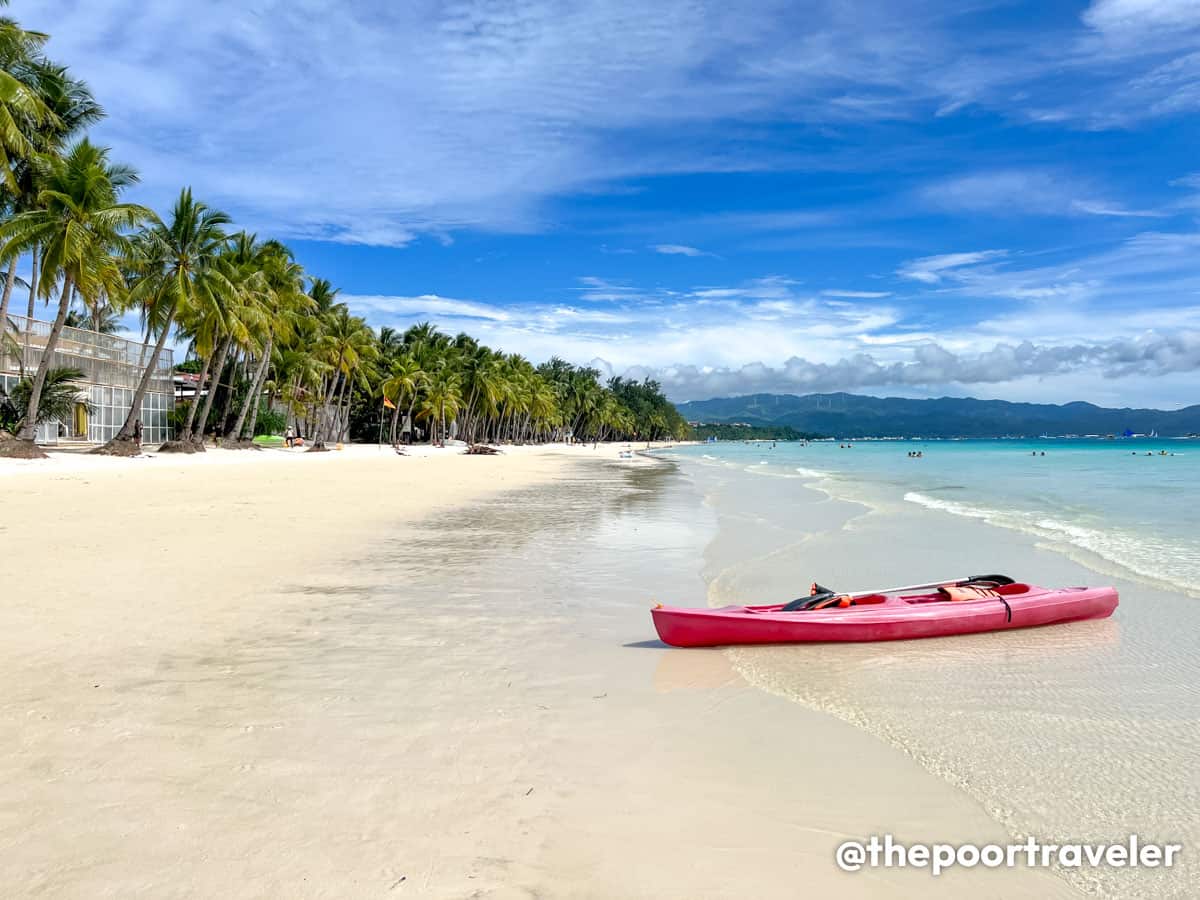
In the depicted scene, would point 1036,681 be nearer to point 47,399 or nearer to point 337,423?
point 47,399

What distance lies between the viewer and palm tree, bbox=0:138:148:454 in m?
23.8

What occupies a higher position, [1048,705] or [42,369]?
[42,369]

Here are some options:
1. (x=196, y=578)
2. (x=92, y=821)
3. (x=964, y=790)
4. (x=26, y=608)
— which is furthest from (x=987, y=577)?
(x=26, y=608)

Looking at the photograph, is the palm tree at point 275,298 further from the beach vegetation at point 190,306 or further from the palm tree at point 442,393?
the palm tree at point 442,393

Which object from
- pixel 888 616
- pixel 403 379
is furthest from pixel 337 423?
pixel 888 616

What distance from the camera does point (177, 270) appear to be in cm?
2936

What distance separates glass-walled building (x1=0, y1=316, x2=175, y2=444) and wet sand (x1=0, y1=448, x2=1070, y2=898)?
2856 centimetres

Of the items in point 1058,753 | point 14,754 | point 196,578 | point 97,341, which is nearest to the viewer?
point 14,754

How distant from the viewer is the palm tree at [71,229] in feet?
78.0

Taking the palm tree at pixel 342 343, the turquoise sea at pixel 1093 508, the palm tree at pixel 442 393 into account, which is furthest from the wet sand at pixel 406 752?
the palm tree at pixel 442 393

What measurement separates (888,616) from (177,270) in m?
31.0

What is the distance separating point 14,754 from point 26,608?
11.7ft

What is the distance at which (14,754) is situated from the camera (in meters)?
3.78

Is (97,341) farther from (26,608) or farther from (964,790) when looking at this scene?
(964,790)
